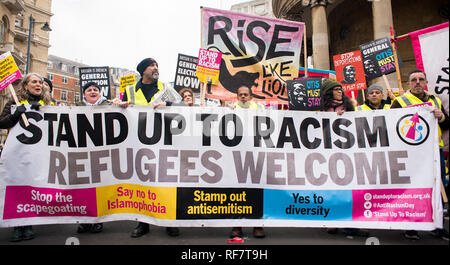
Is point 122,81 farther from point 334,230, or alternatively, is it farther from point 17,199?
point 334,230

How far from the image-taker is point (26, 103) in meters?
3.81

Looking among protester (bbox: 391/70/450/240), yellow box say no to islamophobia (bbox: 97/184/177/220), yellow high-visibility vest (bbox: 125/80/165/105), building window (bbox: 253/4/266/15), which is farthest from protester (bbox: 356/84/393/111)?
building window (bbox: 253/4/266/15)

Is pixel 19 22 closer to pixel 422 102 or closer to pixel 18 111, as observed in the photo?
pixel 18 111

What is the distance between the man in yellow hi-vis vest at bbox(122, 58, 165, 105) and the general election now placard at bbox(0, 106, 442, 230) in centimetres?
59

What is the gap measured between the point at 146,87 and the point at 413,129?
3812mm

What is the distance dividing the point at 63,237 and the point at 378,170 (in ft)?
13.6

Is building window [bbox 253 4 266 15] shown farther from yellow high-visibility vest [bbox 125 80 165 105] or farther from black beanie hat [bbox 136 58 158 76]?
yellow high-visibility vest [bbox 125 80 165 105]

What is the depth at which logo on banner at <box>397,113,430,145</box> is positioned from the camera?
346 cm

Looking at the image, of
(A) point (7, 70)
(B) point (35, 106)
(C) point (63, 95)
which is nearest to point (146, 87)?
(B) point (35, 106)

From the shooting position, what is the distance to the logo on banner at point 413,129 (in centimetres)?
346

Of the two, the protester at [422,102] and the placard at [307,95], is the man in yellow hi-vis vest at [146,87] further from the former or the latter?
the protester at [422,102]
